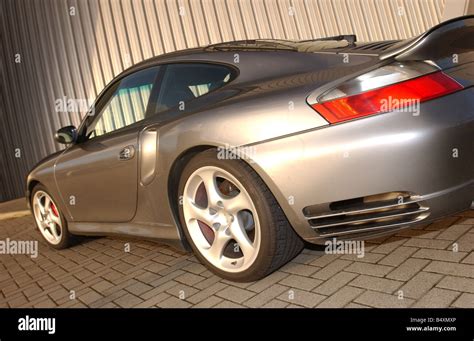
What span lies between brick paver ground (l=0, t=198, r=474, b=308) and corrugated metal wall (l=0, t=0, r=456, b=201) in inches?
212

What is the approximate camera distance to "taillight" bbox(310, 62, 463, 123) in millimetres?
1910

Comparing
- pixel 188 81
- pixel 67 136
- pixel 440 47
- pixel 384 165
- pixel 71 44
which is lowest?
pixel 384 165

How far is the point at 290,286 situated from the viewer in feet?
7.89

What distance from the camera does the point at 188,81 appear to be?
9.29 feet

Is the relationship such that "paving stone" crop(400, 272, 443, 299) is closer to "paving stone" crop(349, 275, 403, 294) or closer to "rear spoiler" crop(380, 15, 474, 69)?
"paving stone" crop(349, 275, 403, 294)

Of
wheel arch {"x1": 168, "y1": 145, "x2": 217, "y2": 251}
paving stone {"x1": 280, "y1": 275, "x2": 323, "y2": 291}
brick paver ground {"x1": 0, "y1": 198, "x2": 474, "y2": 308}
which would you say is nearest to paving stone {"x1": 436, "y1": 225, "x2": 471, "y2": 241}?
brick paver ground {"x1": 0, "y1": 198, "x2": 474, "y2": 308}

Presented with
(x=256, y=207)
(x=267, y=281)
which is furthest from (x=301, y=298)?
(x=256, y=207)

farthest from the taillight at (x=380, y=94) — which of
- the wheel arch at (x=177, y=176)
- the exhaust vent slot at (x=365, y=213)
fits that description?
the wheel arch at (x=177, y=176)

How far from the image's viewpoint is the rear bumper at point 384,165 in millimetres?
1872

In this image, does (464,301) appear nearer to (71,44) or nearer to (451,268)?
(451,268)

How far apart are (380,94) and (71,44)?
7688 millimetres

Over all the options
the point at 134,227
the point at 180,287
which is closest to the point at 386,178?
the point at 180,287

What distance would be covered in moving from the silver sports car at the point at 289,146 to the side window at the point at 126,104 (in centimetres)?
3

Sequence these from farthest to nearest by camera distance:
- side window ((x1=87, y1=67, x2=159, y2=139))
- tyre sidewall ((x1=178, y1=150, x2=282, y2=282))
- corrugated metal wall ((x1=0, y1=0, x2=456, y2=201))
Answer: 1. corrugated metal wall ((x1=0, y1=0, x2=456, y2=201))
2. side window ((x1=87, y1=67, x2=159, y2=139))
3. tyre sidewall ((x1=178, y1=150, x2=282, y2=282))
